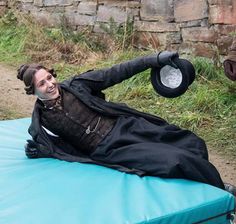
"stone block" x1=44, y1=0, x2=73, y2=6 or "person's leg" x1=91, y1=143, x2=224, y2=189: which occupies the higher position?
"stone block" x1=44, y1=0, x2=73, y2=6

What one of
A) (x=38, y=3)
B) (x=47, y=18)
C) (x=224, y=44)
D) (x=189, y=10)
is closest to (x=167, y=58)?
(x=224, y=44)

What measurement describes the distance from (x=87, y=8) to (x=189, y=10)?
1.83m

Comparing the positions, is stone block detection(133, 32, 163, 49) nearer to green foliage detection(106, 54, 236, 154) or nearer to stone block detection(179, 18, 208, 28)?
stone block detection(179, 18, 208, 28)

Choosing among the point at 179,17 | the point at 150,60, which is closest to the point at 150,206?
the point at 150,60

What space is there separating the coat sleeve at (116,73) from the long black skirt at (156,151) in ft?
0.79

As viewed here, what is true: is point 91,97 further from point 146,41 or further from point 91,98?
point 146,41

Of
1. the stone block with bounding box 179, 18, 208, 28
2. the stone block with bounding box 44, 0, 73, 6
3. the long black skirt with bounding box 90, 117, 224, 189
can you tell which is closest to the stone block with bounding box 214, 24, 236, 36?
the stone block with bounding box 179, 18, 208, 28

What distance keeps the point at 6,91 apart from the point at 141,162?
3.82m

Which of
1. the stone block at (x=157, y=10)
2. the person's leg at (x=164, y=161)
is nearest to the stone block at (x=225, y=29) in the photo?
the stone block at (x=157, y=10)

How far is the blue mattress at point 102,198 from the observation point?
8.35 ft

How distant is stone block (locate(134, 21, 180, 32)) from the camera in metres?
6.43

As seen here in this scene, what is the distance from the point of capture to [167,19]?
646 cm

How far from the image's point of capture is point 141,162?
9.68 ft

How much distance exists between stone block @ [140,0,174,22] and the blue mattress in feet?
12.2
